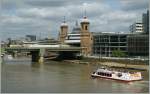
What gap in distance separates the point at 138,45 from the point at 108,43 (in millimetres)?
9206

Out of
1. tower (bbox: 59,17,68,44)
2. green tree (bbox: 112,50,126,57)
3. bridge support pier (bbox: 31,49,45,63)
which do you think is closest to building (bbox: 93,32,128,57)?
green tree (bbox: 112,50,126,57)

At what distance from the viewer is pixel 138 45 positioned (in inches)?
2955

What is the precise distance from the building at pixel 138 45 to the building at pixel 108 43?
2227 mm

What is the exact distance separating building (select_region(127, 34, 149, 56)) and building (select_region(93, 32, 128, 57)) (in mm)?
2227

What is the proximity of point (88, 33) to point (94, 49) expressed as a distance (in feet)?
25.2

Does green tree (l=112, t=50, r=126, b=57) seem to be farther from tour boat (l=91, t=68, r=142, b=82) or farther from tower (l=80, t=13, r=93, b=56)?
tour boat (l=91, t=68, r=142, b=82)

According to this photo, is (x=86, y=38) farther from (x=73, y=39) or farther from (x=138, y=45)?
(x=138, y=45)

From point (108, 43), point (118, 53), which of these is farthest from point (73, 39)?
point (118, 53)

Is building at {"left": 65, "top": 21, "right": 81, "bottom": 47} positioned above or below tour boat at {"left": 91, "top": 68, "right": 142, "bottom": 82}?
above

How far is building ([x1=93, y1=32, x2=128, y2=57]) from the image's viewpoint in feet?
263

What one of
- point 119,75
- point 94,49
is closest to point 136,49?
point 94,49

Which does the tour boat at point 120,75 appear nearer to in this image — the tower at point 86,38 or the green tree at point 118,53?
the green tree at point 118,53

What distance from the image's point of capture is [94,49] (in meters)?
88.1

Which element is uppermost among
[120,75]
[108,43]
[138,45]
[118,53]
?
[108,43]
